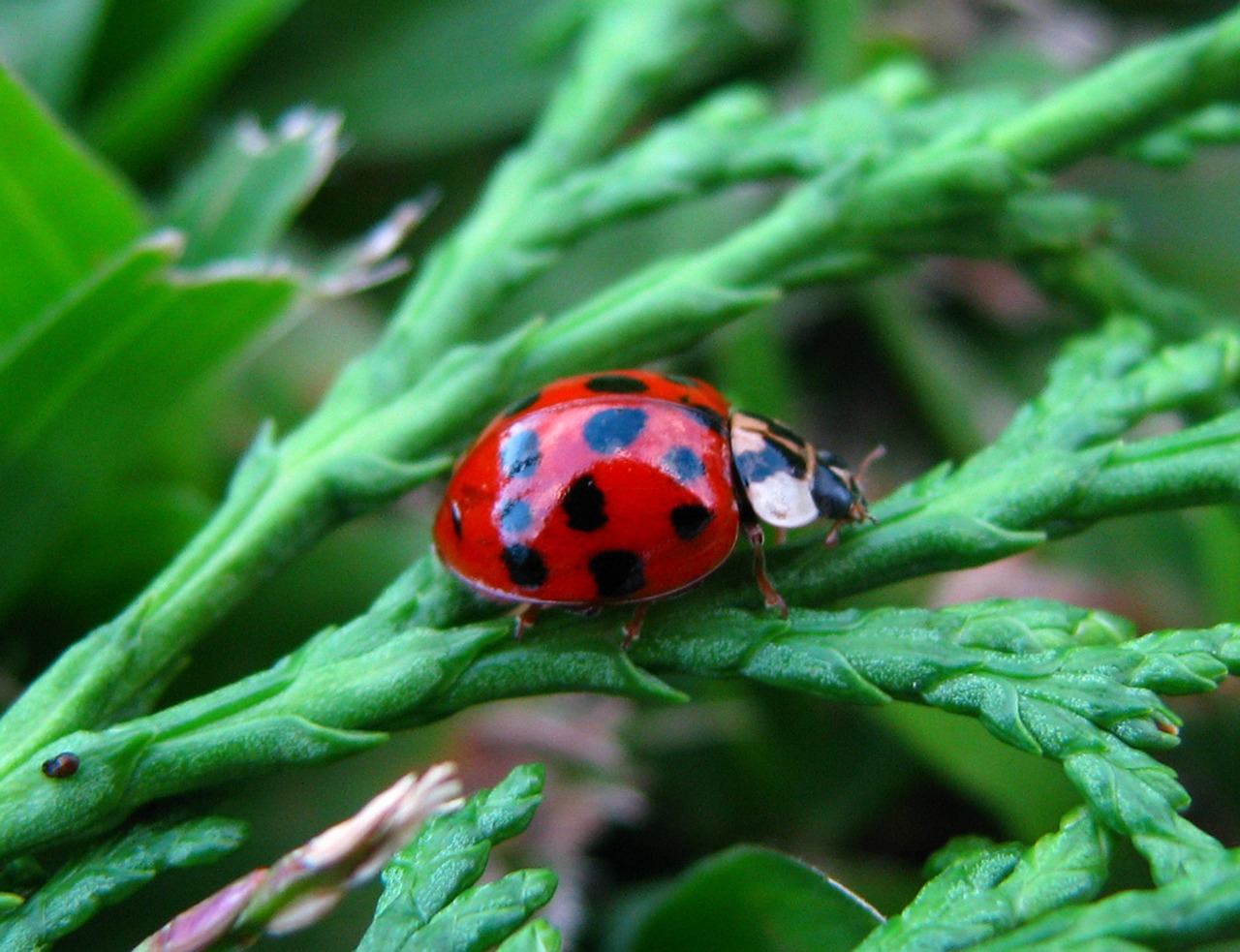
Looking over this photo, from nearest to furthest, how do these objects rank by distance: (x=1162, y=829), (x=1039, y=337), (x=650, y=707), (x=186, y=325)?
1. (x=1162, y=829)
2. (x=186, y=325)
3. (x=650, y=707)
4. (x=1039, y=337)

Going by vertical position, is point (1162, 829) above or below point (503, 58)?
below

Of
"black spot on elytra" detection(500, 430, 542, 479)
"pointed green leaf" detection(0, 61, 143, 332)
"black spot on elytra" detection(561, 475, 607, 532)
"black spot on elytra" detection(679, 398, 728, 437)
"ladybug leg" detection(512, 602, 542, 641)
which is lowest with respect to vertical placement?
"black spot on elytra" detection(679, 398, 728, 437)

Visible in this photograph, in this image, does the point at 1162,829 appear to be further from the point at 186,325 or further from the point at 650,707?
the point at 186,325

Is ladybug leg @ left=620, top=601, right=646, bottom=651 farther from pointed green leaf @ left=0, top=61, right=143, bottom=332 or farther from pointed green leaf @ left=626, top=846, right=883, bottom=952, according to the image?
pointed green leaf @ left=0, top=61, right=143, bottom=332

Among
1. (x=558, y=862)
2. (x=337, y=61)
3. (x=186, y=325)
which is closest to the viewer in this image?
(x=186, y=325)

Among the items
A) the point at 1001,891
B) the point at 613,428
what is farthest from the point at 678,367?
the point at 1001,891

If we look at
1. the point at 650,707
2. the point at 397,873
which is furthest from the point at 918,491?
the point at 650,707

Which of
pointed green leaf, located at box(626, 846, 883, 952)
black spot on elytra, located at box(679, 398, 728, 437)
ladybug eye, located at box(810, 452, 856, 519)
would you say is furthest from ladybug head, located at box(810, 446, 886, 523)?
pointed green leaf, located at box(626, 846, 883, 952)
